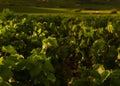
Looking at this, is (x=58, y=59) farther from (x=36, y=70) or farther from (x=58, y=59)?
(x=36, y=70)

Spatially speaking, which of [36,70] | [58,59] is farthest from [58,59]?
[36,70]

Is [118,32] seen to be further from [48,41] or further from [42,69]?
[42,69]

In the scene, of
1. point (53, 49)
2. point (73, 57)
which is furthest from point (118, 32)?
point (53, 49)

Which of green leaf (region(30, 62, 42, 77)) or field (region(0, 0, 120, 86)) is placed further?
green leaf (region(30, 62, 42, 77))

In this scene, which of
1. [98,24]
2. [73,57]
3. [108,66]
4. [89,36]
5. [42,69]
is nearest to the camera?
[42,69]

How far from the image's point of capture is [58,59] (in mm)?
12898

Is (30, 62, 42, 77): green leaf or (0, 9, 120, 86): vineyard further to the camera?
(30, 62, 42, 77): green leaf

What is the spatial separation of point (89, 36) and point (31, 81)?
836 centimetres

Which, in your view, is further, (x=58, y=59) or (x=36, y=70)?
(x=58, y=59)

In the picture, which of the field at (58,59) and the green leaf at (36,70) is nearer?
the field at (58,59)

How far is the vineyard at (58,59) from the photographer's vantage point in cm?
812

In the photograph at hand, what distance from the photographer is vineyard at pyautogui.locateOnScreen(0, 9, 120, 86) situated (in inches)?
320

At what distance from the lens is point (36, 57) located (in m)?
8.82

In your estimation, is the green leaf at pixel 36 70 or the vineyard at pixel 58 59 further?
the green leaf at pixel 36 70
